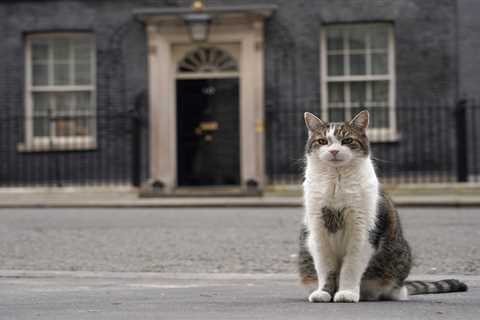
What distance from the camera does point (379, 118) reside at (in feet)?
58.4

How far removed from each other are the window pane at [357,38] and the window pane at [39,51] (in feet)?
21.4

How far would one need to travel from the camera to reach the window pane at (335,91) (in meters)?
18.1

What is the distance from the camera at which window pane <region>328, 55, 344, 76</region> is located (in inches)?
714

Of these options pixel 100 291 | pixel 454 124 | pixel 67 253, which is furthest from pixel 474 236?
pixel 454 124

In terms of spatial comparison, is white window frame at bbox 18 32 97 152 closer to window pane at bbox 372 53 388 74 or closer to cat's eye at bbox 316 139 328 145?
Answer: window pane at bbox 372 53 388 74

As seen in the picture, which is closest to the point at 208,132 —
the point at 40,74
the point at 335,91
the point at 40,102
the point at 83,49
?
the point at 335,91

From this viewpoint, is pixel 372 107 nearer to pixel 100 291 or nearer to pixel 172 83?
pixel 172 83

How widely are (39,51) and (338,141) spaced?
14385 mm

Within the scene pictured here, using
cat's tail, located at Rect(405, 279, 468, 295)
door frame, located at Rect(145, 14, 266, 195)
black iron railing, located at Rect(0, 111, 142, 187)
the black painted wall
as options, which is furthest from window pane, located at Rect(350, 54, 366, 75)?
cat's tail, located at Rect(405, 279, 468, 295)

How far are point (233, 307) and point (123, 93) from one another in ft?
43.9

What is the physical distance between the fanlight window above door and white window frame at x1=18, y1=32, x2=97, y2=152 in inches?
80.3

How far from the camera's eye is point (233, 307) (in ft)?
17.2

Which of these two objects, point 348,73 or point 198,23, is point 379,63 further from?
point 198,23

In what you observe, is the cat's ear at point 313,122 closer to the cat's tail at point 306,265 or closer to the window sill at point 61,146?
the cat's tail at point 306,265
